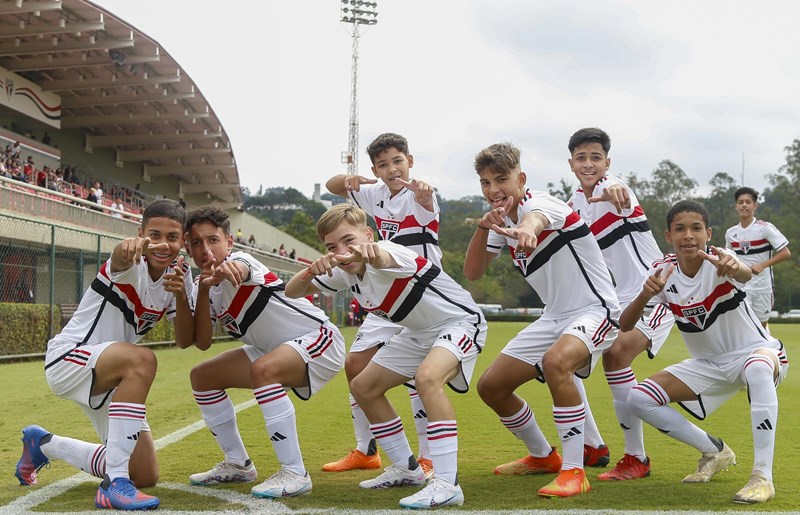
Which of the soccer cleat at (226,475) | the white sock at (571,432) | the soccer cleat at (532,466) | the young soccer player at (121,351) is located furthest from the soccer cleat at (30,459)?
the white sock at (571,432)

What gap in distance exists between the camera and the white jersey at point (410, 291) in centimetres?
500

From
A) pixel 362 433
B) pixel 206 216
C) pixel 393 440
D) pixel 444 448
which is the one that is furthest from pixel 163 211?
pixel 362 433

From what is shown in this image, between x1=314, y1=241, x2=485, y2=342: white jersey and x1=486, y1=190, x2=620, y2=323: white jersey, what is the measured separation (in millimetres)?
498

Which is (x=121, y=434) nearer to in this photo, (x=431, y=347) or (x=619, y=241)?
(x=431, y=347)

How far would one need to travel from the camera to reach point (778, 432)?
24.8ft

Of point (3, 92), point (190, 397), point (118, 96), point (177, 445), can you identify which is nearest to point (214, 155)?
point (118, 96)

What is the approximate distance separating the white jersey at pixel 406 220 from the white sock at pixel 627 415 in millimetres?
1542

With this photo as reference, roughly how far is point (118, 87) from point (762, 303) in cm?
2988

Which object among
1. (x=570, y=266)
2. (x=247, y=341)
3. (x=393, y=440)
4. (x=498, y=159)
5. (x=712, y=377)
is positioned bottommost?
(x=393, y=440)

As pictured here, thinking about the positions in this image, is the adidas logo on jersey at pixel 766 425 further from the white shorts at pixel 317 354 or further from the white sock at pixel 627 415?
the white shorts at pixel 317 354

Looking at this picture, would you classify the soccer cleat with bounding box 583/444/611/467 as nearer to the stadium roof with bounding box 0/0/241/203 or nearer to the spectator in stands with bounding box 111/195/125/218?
the spectator in stands with bounding box 111/195/125/218

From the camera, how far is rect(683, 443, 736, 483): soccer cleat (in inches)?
206

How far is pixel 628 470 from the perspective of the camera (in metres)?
5.45

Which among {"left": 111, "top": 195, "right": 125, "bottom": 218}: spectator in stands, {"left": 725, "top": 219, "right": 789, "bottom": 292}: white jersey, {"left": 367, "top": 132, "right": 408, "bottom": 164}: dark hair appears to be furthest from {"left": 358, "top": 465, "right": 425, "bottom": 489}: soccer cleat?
Result: {"left": 111, "top": 195, "right": 125, "bottom": 218}: spectator in stands
